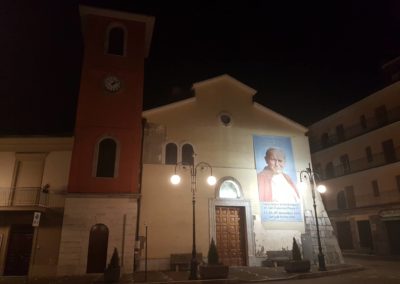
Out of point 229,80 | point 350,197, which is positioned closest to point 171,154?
point 229,80

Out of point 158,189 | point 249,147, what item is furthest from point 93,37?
point 249,147

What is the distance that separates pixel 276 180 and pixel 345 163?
43.7 feet

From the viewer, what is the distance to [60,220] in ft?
55.7

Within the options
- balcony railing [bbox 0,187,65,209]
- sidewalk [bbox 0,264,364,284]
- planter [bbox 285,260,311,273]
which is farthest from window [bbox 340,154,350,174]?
balcony railing [bbox 0,187,65,209]

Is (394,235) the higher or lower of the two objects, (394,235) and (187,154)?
the lower

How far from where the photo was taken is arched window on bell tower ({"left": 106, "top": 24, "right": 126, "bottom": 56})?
19420mm

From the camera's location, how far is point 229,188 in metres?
19.7

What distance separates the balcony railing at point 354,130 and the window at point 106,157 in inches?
843

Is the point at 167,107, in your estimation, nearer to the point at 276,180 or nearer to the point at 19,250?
the point at 276,180

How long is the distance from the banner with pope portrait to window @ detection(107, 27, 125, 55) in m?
9.96

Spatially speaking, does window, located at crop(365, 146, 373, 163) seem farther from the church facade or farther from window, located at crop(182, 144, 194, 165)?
window, located at crop(182, 144, 194, 165)

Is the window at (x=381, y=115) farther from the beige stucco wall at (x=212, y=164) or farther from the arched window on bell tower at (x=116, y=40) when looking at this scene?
the arched window on bell tower at (x=116, y=40)

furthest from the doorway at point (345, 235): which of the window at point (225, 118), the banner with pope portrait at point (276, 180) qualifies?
the window at point (225, 118)


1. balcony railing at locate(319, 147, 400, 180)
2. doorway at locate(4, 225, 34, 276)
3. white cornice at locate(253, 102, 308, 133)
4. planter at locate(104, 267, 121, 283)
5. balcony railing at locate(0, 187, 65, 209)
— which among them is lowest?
→ planter at locate(104, 267, 121, 283)
